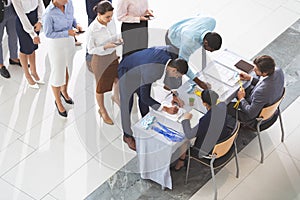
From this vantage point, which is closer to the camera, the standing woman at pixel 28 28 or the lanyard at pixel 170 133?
the lanyard at pixel 170 133

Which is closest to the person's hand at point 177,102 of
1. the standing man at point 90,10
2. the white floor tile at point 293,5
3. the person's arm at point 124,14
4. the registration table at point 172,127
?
the registration table at point 172,127

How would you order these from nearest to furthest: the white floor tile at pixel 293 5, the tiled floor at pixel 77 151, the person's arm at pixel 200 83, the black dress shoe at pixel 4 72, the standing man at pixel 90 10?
the tiled floor at pixel 77 151, the person's arm at pixel 200 83, the standing man at pixel 90 10, the black dress shoe at pixel 4 72, the white floor tile at pixel 293 5

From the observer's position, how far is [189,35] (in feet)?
19.2

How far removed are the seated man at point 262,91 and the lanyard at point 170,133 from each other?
684 millimetres

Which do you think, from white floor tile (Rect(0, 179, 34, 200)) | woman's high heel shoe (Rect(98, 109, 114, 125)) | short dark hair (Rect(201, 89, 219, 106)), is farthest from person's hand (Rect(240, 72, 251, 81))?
white floor tile (Rect(0, 179, 34, 200))

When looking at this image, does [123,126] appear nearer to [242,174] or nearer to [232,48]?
[242,174]

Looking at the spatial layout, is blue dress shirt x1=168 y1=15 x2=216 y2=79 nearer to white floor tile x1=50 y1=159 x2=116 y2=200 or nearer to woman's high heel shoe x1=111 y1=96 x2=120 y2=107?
woman's high heel shoe x1=111 y1=96 x2=120 y2=107

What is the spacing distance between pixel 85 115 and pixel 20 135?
0.66 m

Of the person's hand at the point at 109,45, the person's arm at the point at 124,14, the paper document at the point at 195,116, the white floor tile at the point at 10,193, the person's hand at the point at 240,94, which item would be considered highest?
the person's arm at the point at 124,14

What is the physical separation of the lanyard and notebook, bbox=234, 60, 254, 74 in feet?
3.37

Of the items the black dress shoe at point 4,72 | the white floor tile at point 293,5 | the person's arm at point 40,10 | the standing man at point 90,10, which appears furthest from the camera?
the white floor tile at point 293,5

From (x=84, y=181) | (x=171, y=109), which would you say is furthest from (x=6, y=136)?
(x=171, y=109)

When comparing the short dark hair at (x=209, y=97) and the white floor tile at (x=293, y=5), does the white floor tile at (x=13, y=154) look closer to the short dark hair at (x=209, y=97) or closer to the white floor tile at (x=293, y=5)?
the short dark hair at (x=209, y=97)

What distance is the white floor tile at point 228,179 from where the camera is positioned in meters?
5.69
